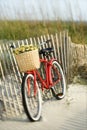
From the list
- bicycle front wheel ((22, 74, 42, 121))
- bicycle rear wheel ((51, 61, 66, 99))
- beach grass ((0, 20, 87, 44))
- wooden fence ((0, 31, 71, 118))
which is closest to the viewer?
bicycle front wheel ((22, 74, 42, 121))

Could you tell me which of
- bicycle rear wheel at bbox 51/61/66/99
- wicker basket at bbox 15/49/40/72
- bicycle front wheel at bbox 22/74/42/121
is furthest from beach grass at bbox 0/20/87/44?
wicker basket at bbox 15/49/40/72

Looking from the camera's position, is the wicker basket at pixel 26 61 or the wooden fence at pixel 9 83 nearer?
the wicker basket at pixel 26 61

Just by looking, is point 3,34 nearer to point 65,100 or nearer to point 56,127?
point 65,100

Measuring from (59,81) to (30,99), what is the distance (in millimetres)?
1251

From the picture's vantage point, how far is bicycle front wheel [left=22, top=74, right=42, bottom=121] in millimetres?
5543

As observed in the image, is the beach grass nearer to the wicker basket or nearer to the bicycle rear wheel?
the bicycle rear wheel

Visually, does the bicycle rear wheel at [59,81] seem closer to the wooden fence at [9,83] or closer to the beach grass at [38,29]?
the wooden fence at [9,83]

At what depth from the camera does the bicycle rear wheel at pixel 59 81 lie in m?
6.85

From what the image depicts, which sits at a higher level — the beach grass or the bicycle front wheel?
the bicycle front wheel

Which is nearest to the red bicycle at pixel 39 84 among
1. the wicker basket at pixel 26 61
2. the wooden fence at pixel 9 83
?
the wicker basket at pixel 26 61

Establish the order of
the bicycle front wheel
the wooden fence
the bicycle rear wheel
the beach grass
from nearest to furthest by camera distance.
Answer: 1. the bicycle front wheel
2. the wooden fence
3. the bicycle rear wheel
4. the beach grass

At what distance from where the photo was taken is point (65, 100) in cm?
680

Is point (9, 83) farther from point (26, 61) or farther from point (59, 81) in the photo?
point (59, 81)

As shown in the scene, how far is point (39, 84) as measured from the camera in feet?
20.8
